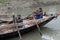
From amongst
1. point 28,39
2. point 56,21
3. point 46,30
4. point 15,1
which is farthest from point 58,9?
point 28,39

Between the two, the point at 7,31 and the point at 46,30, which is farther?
the point at 46,30

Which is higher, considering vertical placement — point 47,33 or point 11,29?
point 11,29

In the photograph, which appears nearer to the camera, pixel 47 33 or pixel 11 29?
pixel 11 29

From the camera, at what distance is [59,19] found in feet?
76.3

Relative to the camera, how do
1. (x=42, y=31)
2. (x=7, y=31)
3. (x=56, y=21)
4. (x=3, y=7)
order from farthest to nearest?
(x=3, y=7) < (x=56, y=21) < (x=42, y=31) < (x=7, y=31)

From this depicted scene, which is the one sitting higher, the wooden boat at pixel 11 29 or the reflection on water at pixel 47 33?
the wooden boat at pixel 11 29

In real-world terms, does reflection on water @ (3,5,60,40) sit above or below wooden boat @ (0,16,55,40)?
below

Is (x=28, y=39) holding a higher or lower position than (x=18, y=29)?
lower

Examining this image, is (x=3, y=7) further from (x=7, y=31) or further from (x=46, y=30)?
(x=7, y=31)

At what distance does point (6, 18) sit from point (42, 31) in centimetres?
577

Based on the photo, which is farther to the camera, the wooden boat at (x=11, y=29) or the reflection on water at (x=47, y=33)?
the reflection on water at (x=47, y=33)

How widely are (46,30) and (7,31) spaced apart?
4.25m

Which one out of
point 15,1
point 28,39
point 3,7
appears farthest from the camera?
point 15,1

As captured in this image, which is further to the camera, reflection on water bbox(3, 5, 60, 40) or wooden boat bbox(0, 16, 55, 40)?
reflection on water bbox(3, 5, 60, 40)
